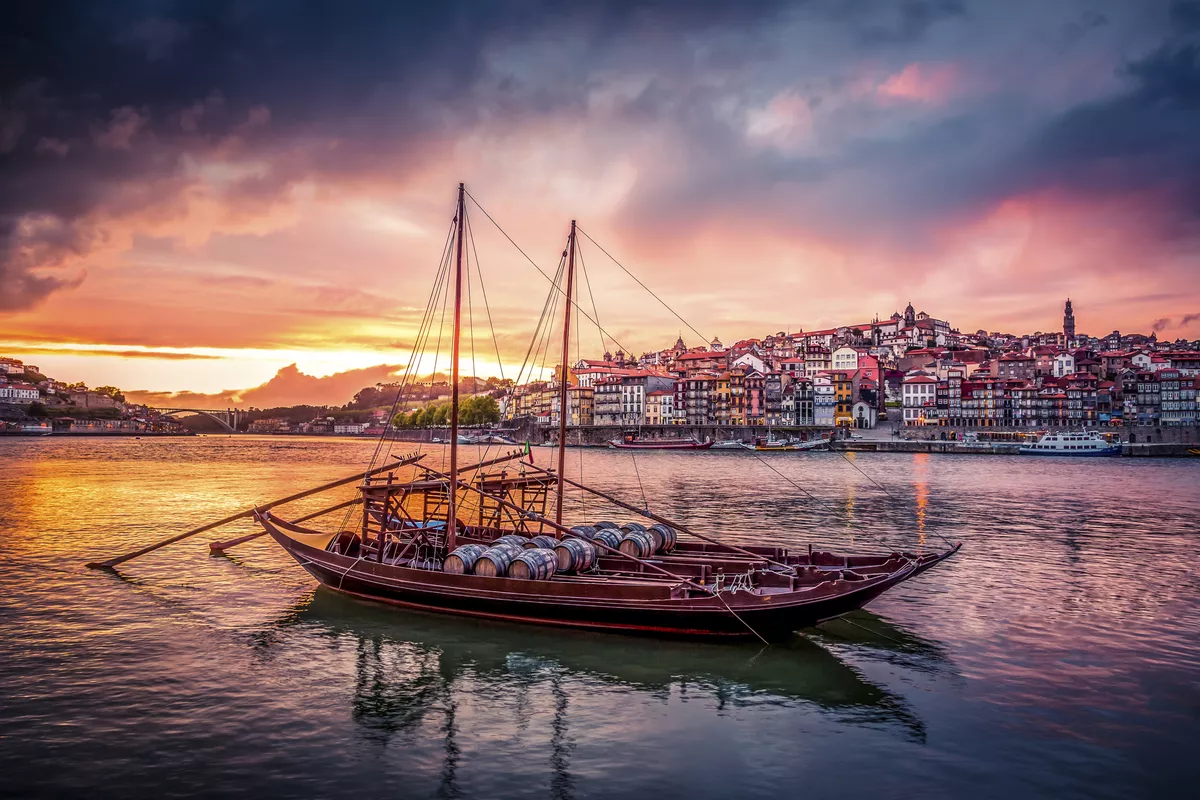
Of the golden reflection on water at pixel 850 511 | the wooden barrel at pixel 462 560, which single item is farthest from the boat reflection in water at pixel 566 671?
the golden reflection on water at pixel 850 511

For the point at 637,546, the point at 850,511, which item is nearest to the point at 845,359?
the point at 850,511

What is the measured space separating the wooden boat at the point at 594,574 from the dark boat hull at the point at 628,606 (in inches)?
0.8

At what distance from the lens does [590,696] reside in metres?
11.4

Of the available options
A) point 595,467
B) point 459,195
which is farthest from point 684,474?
point 459,195

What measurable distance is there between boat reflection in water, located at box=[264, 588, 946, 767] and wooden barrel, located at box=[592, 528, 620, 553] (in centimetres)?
293

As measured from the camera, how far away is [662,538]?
1739 centimetres

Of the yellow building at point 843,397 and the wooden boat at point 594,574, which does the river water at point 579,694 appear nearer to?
the wooden boat at point 594,574

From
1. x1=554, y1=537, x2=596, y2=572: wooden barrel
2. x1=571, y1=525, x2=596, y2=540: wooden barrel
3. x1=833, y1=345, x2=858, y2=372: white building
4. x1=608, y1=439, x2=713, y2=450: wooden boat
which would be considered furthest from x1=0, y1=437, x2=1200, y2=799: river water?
x1=833, y1=345, x2=858, y2=372: white building

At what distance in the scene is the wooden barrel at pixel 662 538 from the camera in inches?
677

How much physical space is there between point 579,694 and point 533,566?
325 cm

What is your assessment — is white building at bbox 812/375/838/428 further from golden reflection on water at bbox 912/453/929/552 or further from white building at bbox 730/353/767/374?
golden reflection on water at bbox 912/453/929/552

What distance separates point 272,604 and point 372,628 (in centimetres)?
330

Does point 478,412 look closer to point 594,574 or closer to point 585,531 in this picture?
point 585,531

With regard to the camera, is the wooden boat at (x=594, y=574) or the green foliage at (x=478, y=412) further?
the green foliage at (x=478, y=412)
